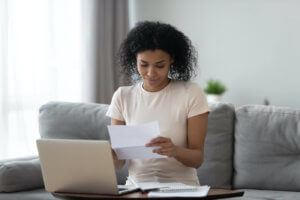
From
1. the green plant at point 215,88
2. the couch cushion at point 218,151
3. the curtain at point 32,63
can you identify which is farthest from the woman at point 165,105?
the green plant at point 215,88

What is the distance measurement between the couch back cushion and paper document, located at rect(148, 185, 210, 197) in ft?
3.13

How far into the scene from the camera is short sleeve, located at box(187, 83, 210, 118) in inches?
64.0

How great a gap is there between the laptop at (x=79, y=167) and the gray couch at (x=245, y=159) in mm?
761

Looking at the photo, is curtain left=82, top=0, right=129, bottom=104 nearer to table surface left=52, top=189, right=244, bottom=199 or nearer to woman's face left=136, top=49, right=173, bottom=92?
woman's face left=136, top=49, right=173, bottom=92

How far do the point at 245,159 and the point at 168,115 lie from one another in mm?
735

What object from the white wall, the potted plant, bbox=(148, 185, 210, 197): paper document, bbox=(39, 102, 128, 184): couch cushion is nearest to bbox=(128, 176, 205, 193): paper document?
bbox=(148, 185, 210, 197): paper document

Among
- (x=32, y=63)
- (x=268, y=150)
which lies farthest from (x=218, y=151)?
(x=32, y=63)

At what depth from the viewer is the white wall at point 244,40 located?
3877 mm

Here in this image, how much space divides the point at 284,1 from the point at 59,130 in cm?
247

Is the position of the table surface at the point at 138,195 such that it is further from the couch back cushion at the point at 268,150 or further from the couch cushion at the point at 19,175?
the couch back cushion at the point at 268,150

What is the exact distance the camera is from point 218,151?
2.23 metres

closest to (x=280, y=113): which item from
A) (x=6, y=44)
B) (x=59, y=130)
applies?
(x=59, y=130)

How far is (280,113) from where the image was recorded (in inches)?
87.7

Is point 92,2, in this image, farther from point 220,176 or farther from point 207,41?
point 220,176
